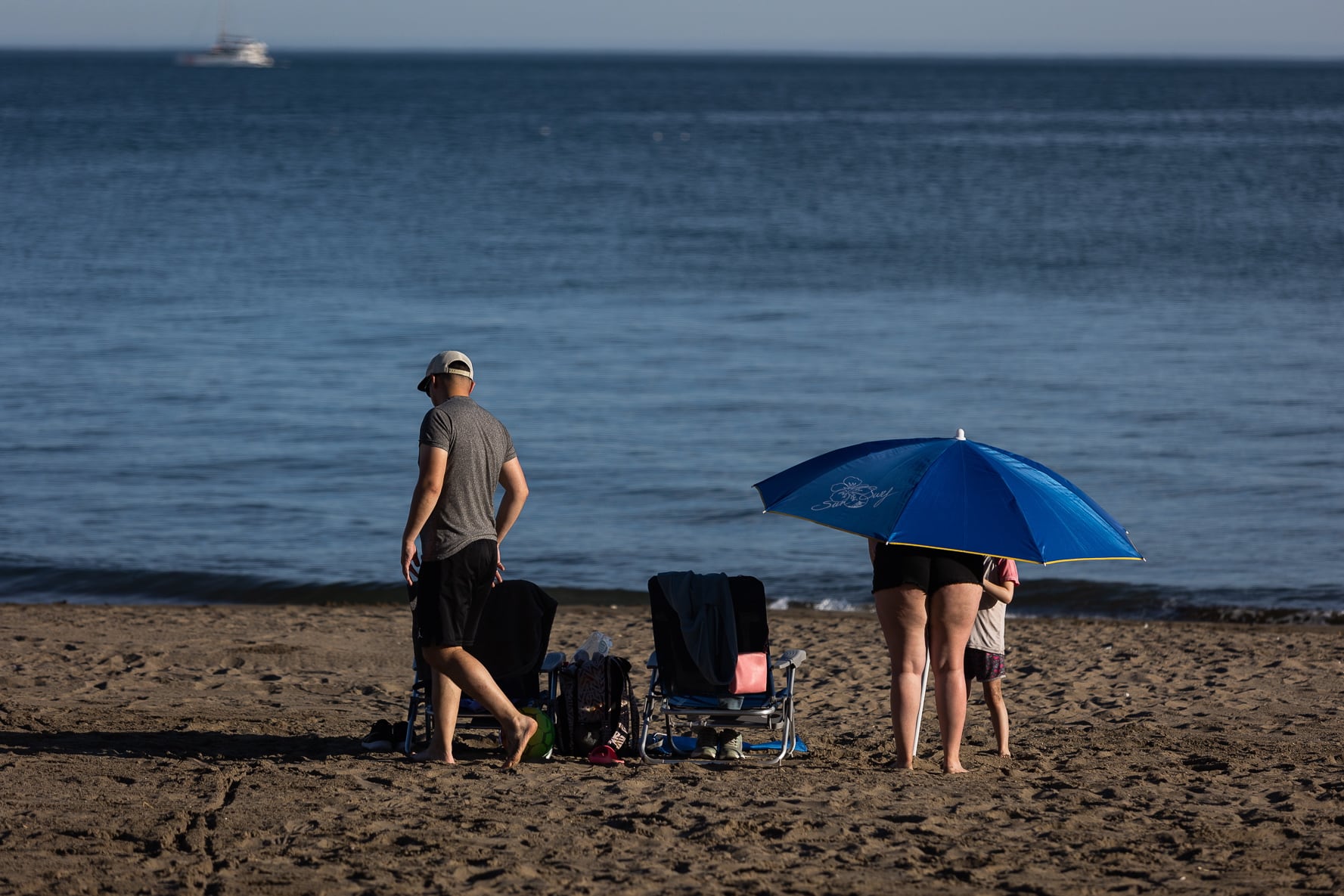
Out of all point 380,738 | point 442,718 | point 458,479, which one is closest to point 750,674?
point 442,718

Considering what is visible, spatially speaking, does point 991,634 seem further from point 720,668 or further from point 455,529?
point 455,529

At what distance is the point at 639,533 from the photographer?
12.5 meters

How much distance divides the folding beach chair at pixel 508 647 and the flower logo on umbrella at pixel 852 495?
117 cm

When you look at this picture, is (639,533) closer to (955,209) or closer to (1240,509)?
(1240,509)

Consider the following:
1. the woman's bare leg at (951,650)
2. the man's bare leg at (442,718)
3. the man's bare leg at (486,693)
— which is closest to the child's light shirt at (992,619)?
the woman's bare leg at (951,650)

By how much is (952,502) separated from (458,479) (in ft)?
5.85

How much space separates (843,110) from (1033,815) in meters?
86.7

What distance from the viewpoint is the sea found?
12031 mm

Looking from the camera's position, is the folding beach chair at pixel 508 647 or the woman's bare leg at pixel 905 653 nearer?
the woman's bare leg at pixel 905 653

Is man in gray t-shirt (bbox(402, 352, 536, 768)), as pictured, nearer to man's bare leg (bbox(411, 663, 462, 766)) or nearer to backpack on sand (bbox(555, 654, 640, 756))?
man's bare leg (bbox(411, 663, 462, 766))

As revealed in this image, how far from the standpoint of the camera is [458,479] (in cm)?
530

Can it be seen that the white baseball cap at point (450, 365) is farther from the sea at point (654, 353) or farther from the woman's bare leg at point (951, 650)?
the sea at point (654, 353)

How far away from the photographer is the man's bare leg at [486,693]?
210 inches

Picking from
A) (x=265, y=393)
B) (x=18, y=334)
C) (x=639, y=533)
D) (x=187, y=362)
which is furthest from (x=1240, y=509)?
(x=18, y=334)
